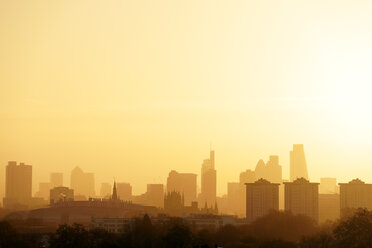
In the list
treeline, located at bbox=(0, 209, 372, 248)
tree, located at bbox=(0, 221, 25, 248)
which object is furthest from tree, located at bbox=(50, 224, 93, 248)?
tree, located at bbox=(0, 221, 25, 248)

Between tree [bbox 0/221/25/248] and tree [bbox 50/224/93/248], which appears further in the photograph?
tree [bbox 0/221/25/248]

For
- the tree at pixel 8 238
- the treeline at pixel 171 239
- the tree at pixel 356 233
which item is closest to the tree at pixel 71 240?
the treeline at pixel 171 239

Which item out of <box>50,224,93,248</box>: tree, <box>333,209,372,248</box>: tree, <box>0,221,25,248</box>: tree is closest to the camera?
<box>333,209,372,248</box>: tree

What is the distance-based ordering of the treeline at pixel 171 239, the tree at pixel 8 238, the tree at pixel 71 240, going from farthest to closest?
the tree at pixel 8 238 < the tree at pixel 71 240 < the treeline at pixel 171 239

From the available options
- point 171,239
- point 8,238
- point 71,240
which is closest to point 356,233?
point 171,239

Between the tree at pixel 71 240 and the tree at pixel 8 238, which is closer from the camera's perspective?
the tree at pixel 71 240

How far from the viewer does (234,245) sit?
91.4 metres

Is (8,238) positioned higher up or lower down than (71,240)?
higher up

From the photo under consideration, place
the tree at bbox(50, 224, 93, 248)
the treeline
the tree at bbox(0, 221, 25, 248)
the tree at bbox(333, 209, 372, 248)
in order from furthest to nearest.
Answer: the tree at bbox(0, 221, 25, 248), the tree at bbox(50, 224, 93, 248), the treeline, the tree at bbox(333, 209, 372, 248)

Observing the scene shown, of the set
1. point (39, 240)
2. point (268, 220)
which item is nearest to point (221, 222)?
point (268, 220)

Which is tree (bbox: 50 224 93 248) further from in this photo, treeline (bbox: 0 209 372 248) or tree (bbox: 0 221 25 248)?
tree (bbox: 0 221 25 248)

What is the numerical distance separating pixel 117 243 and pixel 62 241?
24.4 feet

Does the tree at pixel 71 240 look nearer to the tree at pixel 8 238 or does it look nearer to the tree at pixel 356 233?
the tree at pixel 8 238

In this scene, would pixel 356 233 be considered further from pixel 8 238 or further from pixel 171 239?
pixel 8 238
